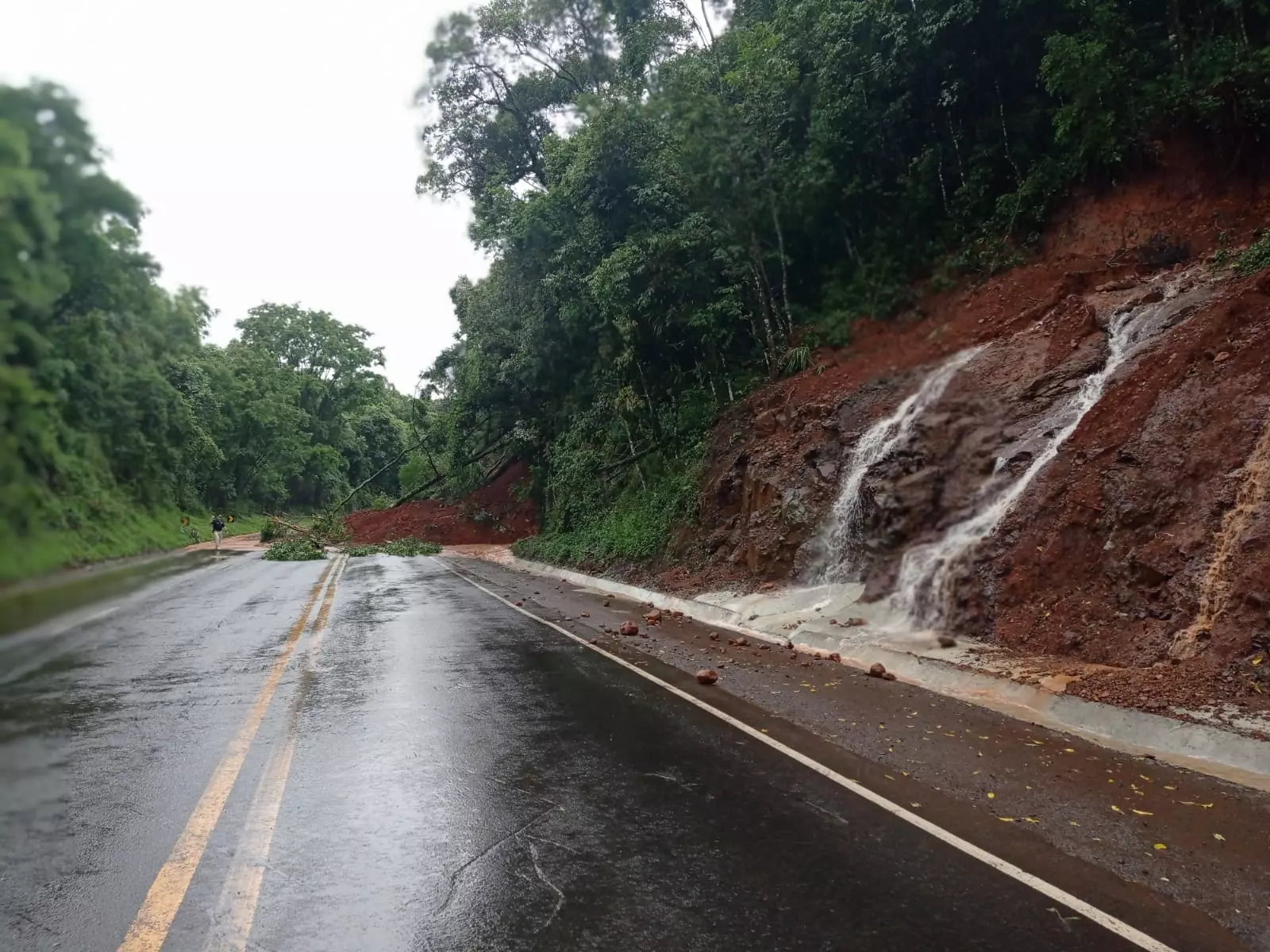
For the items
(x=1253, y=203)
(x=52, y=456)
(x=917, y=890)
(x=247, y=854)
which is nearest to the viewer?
(x=52, y=456)

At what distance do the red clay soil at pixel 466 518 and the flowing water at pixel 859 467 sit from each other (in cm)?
2333

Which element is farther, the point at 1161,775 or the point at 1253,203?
the point at 1253,203

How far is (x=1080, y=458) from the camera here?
10.5m

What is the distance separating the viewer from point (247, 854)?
4.36 meters

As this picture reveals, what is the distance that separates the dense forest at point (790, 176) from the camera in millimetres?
15359

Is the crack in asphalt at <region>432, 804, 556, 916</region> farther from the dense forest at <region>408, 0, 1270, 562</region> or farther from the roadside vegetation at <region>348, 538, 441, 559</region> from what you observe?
the roadside vegetation at <region>348, 538, 441, 559</region>

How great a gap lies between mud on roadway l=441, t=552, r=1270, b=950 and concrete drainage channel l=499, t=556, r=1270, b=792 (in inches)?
9.8

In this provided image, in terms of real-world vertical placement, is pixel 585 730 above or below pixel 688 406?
below

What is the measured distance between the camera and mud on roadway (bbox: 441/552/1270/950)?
169 inches

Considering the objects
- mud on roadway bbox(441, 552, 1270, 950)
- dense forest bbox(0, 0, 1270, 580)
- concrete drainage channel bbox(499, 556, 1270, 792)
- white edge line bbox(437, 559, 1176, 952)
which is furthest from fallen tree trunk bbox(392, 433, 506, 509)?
white edge line bbox(437, 559, 1176, 952)

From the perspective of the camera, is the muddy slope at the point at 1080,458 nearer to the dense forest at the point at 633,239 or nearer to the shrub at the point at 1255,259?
the shrub at the point at 1255,259

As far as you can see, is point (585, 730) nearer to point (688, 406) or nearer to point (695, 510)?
point (695, 510)

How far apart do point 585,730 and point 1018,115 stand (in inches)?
689

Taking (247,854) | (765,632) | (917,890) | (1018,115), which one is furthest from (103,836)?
(1018,115)
